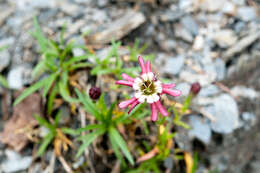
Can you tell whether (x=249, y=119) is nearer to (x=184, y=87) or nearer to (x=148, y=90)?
Result: (x=184, y=87)

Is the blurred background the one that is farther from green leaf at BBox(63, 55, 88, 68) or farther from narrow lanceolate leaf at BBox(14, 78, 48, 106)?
narrow lanceolate leaf at BBox(14, 78, 48, 106)

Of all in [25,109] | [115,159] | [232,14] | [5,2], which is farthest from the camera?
[5,2]

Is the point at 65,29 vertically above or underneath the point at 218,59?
above

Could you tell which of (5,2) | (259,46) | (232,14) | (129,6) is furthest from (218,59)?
(5,2)

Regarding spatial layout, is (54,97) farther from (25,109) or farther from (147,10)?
(147,10)

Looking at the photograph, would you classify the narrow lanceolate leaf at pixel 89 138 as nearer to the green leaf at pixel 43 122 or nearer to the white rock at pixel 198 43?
the green leaf at pixel 43 122

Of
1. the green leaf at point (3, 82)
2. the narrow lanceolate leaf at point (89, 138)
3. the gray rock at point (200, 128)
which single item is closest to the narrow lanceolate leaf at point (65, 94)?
the narrow lanceolate leaf at point (89, 138)

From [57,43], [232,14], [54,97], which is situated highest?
[57,43]
